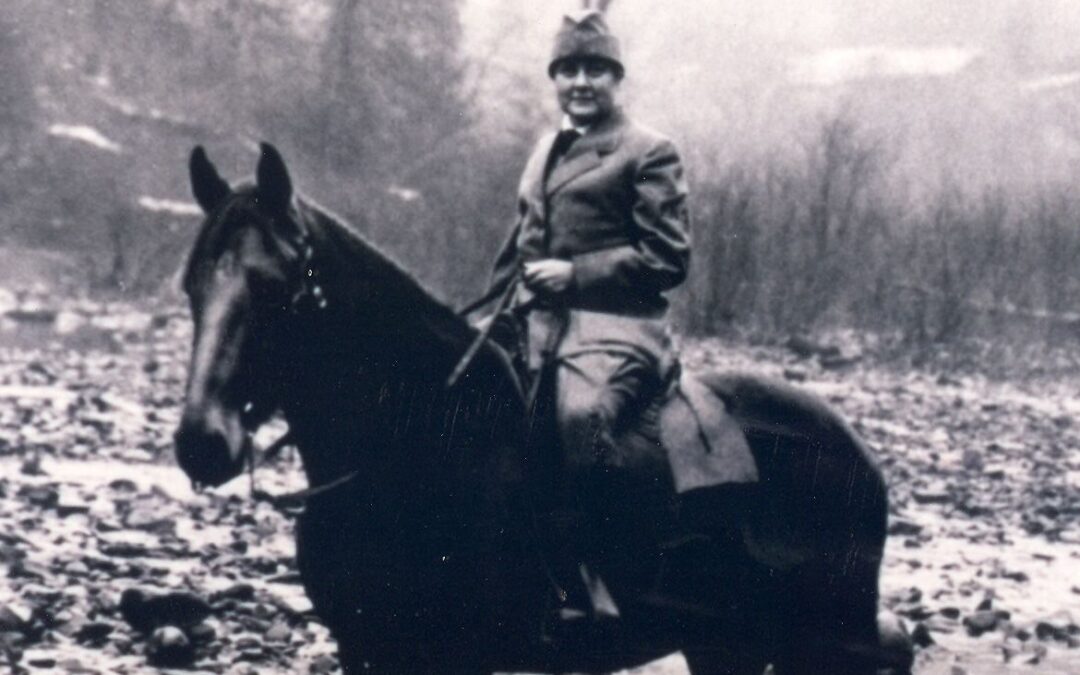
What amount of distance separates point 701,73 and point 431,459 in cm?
3655

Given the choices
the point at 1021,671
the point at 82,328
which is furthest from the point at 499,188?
the point at 1021,671

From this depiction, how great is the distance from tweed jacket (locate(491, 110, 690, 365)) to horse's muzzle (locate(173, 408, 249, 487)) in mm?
1318

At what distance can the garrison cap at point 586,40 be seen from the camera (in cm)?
436

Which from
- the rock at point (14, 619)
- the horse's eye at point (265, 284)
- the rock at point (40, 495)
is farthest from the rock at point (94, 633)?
the horse's eye at point (265, 284)

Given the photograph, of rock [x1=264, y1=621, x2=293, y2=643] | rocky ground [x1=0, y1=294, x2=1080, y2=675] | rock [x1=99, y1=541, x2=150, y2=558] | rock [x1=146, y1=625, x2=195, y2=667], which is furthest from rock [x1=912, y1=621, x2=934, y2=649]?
rock [x1=99, y1=541, x2=150, y2=558]

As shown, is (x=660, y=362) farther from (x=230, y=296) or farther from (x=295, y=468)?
(x=295, y=468)

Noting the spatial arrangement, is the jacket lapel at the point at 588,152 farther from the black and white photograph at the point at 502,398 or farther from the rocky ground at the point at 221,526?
the rocky ground at the point at 221,526

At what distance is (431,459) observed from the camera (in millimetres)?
3889

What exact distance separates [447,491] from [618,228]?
3.46 ft

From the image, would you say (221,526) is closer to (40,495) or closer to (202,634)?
(40,495)

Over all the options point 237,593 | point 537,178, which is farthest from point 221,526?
point 537,178

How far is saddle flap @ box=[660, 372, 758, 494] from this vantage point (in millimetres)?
4277

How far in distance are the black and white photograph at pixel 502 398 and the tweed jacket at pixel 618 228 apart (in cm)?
1

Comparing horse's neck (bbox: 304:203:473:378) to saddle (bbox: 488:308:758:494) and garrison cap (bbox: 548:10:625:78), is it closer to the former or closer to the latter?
saddle (bbox: 488:308:758:494)
